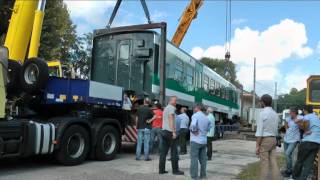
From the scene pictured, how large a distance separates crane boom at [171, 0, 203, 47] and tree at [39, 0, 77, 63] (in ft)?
24.2

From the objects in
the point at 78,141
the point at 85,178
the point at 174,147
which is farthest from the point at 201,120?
the point at 78,141

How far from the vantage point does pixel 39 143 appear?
10984 millimetres

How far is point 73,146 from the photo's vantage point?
1223 cm

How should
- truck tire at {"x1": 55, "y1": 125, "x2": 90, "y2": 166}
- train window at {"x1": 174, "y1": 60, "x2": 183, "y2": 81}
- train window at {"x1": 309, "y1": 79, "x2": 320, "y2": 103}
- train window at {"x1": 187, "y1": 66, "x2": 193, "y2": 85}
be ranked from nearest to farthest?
truck tire at {"x1": 55, "y1": 125, "x2": 90, "y2": 166} → train window at {"x1": 309, "y1": 79, "x2": 320, "y2": 103} → train window at {"x1": 174, "y1": 60, "x2": 183, "y2": 81} → train window at {"x1": 187, "y1": 66, "x2": 193, "y2": 85}

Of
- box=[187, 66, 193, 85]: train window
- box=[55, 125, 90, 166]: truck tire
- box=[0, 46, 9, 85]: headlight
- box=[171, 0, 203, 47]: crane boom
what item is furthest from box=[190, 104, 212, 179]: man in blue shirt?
box=[171, 0, 203, 47]: crane boom

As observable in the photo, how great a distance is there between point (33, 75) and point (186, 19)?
1627 centimetres

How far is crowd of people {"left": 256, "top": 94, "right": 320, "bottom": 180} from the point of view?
29.9ft

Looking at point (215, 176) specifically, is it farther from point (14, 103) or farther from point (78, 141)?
point (14, 103)

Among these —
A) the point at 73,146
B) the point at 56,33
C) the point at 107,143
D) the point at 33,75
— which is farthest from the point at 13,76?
the point at 56,33

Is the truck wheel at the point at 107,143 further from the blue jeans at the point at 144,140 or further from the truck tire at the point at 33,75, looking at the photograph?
the truck tire at the point at 33,75

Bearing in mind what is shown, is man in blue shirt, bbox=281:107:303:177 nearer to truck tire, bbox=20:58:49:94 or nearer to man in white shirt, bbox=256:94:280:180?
man in white shirt, bbox=256:94:280:180

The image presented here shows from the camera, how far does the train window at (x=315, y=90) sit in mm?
12766

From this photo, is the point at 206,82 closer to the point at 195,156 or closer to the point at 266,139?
the point at 195,156

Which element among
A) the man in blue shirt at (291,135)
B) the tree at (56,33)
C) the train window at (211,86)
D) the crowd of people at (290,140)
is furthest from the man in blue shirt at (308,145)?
the tree at (56,33)
